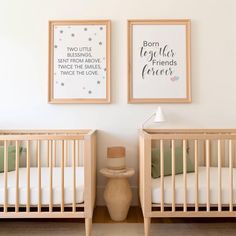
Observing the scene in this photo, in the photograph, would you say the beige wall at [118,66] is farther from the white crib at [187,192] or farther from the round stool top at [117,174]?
the white crib at [187,192]

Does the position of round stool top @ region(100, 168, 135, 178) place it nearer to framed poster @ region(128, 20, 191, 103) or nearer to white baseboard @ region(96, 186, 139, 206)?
white baseboard @ region(96, 186, 139, 206)

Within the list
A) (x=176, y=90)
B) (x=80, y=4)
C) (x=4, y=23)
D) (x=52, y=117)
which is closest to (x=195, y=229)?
(x=176, y=90)

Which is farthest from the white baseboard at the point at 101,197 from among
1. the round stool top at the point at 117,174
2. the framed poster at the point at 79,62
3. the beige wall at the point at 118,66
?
the framed poster at the point at 79,62

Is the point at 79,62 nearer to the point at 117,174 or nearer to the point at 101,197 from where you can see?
the point at 117,174

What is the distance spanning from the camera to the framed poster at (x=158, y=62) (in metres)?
2.68

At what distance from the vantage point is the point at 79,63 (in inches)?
106

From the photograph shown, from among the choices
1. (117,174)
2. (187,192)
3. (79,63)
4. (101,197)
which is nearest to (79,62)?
(79,63)

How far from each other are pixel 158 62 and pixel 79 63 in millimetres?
762

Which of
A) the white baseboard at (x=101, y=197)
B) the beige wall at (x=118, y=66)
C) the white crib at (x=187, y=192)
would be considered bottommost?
the white baseboard at (x=101, y=197)

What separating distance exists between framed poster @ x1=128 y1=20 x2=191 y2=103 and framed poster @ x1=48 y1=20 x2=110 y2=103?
270 mm

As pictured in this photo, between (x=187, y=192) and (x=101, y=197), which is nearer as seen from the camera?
(x=187, y=192)

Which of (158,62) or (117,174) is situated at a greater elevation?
(158,62)

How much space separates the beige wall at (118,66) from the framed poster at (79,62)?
7 centimetres

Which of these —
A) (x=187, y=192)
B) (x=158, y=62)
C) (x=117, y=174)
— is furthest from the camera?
(x=158, y=62)
